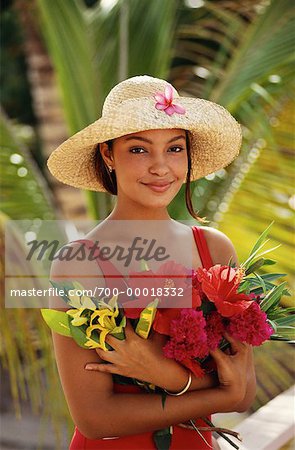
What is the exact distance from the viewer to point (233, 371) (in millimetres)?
2070

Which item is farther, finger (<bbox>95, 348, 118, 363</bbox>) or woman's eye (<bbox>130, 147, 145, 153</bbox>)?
woman's eye (<bbox>130, 147, 145, 153</bbox>)

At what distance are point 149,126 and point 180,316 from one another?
474 mm

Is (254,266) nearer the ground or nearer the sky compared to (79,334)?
nearer the sky

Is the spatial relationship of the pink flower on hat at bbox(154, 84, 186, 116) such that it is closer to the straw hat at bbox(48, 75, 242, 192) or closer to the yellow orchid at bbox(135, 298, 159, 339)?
the straw hat at bbox(48, 75, 242, 192)

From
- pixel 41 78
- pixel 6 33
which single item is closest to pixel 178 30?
pixel 41 78

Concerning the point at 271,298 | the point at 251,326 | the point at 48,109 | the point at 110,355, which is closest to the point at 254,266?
the point at 271,298

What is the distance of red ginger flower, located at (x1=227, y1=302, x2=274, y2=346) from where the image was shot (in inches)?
79.1

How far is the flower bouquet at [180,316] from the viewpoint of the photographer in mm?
1983

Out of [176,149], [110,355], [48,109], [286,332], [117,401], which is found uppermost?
[176,149]

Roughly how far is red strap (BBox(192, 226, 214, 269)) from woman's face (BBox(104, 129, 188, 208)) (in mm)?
200

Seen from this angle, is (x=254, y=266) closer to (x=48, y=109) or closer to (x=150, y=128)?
(x=150, y=128)

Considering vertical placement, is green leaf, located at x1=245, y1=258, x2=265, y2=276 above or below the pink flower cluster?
above

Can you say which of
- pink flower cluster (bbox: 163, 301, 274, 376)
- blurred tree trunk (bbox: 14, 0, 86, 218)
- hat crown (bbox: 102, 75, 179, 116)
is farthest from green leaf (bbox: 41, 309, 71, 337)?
blurred tree trunk (bbox: 14, 0, 86, 218)

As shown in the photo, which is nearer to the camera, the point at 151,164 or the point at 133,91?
the point at 151,164
